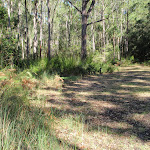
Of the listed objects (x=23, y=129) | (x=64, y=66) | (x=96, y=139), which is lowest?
(x=96, y=139)

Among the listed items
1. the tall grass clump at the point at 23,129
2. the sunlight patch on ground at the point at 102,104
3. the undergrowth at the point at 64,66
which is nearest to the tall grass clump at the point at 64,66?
the undergrowth at the point at 64,66

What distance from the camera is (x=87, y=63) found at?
6.91 metres

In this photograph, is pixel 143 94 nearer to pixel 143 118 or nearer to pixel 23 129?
pixel 143 118

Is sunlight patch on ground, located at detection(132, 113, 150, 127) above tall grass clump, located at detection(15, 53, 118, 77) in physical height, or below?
below

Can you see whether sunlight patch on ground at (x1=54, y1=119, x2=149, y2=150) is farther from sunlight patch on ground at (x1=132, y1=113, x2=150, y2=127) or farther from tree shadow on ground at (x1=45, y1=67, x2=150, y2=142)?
sunlight patch on ground at (x1=132, y1=113, x2=150, y2=127)

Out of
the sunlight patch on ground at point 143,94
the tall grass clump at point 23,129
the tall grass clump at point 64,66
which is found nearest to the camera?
the tall grass clump at point 23,129

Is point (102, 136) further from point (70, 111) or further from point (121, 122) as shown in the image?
point (70, 111)

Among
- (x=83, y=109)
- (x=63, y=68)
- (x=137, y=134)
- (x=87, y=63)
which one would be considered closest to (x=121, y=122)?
(x=137, y=134)

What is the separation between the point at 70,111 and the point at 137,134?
1.14 meters

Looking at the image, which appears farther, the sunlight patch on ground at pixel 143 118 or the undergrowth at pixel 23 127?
the sunlight patch on ground at pixel 143 118

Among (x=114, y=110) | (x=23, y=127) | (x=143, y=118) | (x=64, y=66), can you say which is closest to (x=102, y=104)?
(x=114, y=110)

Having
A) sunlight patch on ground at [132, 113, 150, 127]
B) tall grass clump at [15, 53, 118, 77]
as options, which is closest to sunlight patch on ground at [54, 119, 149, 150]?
sunlight patch on ground at [132, 113, 150, 127]

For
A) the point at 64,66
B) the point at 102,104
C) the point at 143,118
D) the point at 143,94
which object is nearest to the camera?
the point at 143,118

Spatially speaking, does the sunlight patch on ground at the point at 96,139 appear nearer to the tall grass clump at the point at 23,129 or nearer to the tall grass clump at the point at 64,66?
the tall grass clump at the point at 23,129
